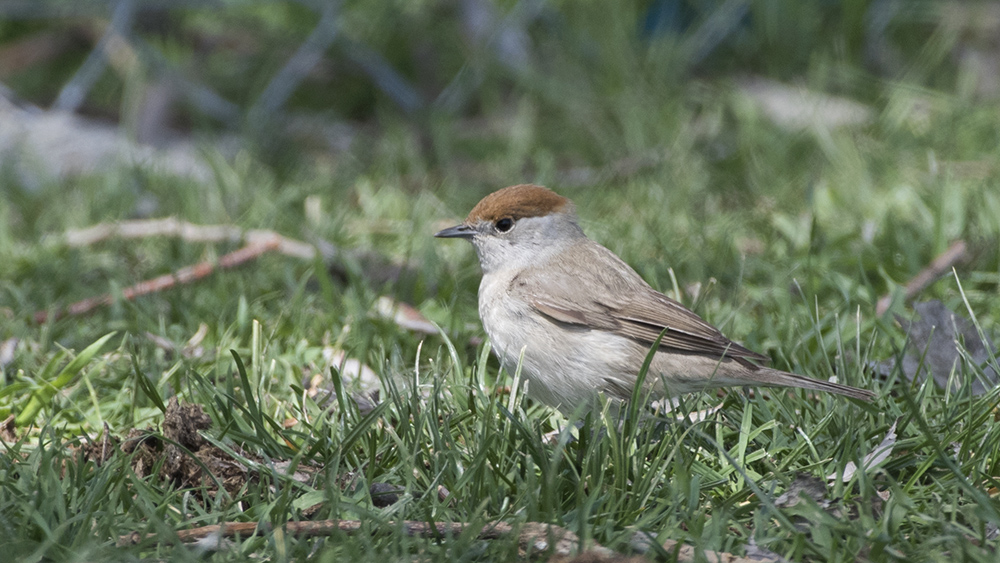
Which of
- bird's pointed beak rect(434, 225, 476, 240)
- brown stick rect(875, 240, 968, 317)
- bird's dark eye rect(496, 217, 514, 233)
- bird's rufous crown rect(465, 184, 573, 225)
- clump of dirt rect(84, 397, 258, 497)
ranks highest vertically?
bird's rufous crown rect(465, 184, 573, 225)

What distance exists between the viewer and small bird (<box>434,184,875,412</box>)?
348cm

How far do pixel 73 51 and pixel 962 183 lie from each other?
744 centimetres

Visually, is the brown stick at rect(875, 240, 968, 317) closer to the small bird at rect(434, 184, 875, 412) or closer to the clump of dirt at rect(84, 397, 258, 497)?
the small bird at rect(434, 184, 875, 412)

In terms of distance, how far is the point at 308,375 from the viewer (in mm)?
3879

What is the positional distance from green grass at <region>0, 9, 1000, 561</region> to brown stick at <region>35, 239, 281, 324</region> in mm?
A: 72

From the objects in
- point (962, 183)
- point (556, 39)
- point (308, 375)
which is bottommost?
point (308, 375)

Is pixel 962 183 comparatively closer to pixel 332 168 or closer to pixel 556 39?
pixel 556 39

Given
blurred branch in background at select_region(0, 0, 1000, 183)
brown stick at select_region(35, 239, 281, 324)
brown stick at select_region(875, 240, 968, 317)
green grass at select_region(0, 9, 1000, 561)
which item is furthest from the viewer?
blurred branch in background at select_region(0, 0, 1000, 183)

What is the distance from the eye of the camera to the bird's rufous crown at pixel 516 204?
418cm

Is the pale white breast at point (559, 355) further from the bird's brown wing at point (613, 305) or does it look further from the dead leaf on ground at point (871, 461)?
the dead leaf on ground at point (871, 461)

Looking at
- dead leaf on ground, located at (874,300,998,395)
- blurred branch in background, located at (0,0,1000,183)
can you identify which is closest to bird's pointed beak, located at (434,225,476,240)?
dead leaf on ground, located at (874,300,998,395)

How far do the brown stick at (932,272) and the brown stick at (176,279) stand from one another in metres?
2.92

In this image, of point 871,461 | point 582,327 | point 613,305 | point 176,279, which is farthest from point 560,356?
point 176,279

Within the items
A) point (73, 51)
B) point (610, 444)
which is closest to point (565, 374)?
point (610, 444)
